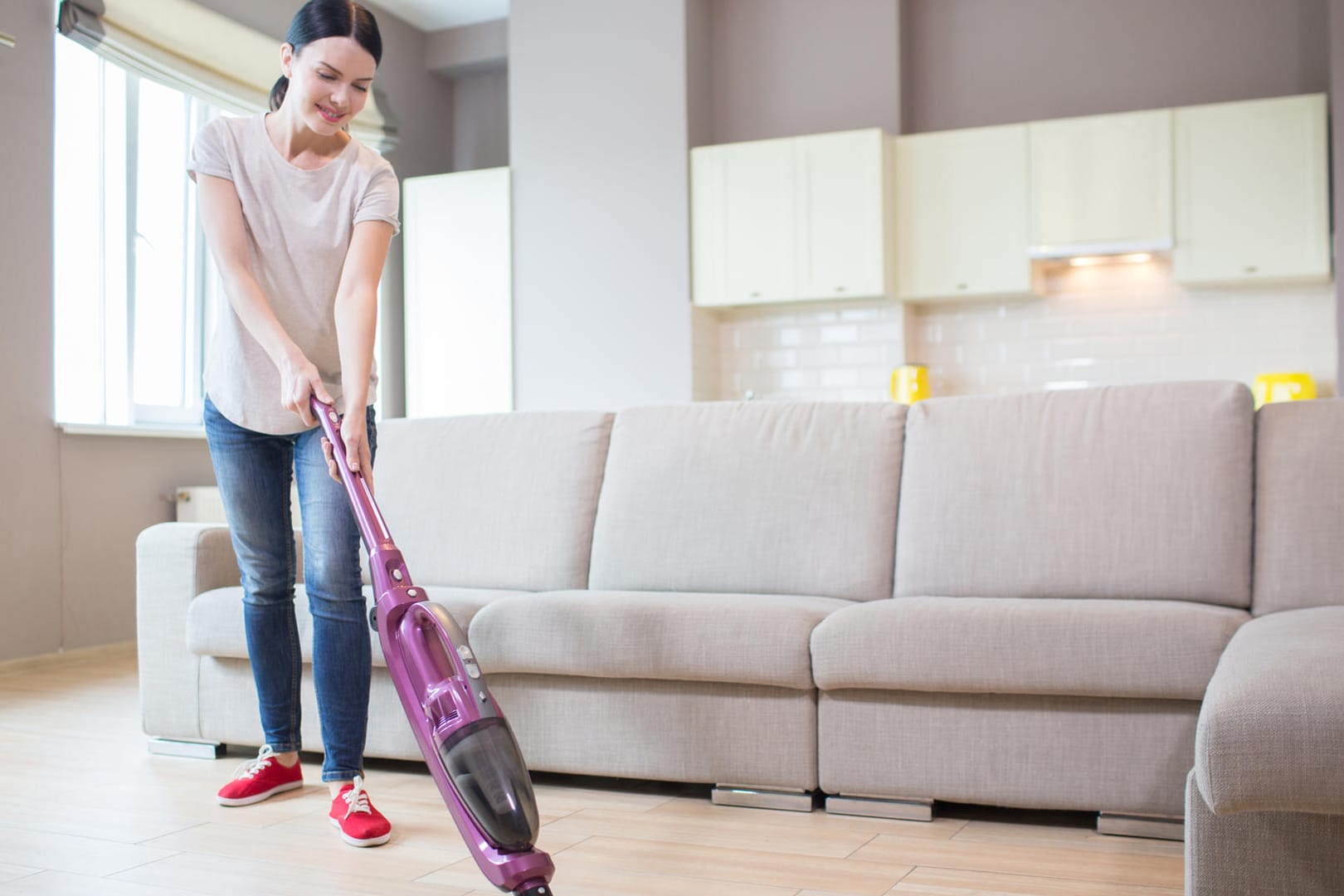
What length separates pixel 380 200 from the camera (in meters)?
2.21

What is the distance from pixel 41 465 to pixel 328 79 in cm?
290

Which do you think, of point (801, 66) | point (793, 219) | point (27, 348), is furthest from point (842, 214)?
point (27, 348)

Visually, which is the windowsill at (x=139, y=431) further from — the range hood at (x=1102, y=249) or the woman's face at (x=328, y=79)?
the range hood at (x=1102, y=249)

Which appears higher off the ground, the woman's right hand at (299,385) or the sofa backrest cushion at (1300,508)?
the woman's right hand at (299,385)

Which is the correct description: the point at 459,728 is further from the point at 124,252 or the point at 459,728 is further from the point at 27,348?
the point at 124,252

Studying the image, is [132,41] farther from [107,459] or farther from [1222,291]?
[1222,291]

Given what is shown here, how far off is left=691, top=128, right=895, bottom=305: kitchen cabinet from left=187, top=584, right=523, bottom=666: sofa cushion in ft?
9.52

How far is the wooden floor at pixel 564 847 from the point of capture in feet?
6.17

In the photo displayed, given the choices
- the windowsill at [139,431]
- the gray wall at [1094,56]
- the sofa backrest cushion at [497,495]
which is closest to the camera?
the sofa backrest cushion at [497,495]

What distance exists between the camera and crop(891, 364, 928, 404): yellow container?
5320mm

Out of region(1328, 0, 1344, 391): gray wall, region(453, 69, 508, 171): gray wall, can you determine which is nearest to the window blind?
region(453, 69, 508, 171): gray wall

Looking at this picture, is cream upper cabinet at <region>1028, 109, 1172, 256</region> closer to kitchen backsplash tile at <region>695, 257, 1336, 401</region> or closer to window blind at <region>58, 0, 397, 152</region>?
kitchen backsplash tile at <region>695, 257, 1336, 401</region>

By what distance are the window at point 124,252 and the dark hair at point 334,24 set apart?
9.55 ft

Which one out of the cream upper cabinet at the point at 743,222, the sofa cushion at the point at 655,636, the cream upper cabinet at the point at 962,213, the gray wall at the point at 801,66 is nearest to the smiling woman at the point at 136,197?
the cream upper cabinet at the point at 743,222
